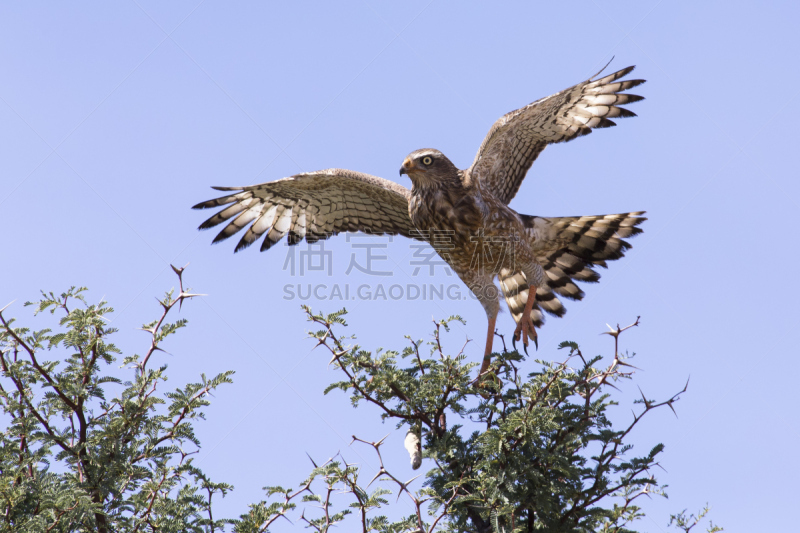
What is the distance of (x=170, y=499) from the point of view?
10.6 ft

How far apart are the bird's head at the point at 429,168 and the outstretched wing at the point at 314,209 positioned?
562mm

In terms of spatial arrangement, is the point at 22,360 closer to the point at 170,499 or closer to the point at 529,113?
the point at 170,499

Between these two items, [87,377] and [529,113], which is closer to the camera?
[87,377]

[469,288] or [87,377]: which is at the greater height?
[469,288]

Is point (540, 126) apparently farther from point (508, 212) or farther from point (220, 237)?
point (220, 237)

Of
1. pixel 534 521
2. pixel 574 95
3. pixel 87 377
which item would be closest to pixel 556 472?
pixel 534 521

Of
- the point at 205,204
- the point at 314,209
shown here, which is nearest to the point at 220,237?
the point at 205,204

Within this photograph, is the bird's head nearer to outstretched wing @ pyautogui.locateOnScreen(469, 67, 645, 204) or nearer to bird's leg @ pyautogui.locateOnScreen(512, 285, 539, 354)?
outstretched wing @ pyautogui.locateOnScreen(469, 67, 645, 204)

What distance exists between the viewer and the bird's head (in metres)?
5.99

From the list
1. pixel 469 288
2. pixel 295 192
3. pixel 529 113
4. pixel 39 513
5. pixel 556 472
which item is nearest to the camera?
pixel 39 513

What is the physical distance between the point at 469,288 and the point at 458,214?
2.64 ft

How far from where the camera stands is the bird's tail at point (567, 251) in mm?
5930

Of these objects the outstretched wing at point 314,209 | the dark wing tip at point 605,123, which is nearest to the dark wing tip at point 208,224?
the outstretched wing at point 314,209

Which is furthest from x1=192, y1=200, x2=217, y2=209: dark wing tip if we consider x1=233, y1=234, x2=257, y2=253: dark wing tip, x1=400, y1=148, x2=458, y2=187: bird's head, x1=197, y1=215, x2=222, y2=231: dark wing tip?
x1=400, y1=148, x2=458, y2=187: bird's head
